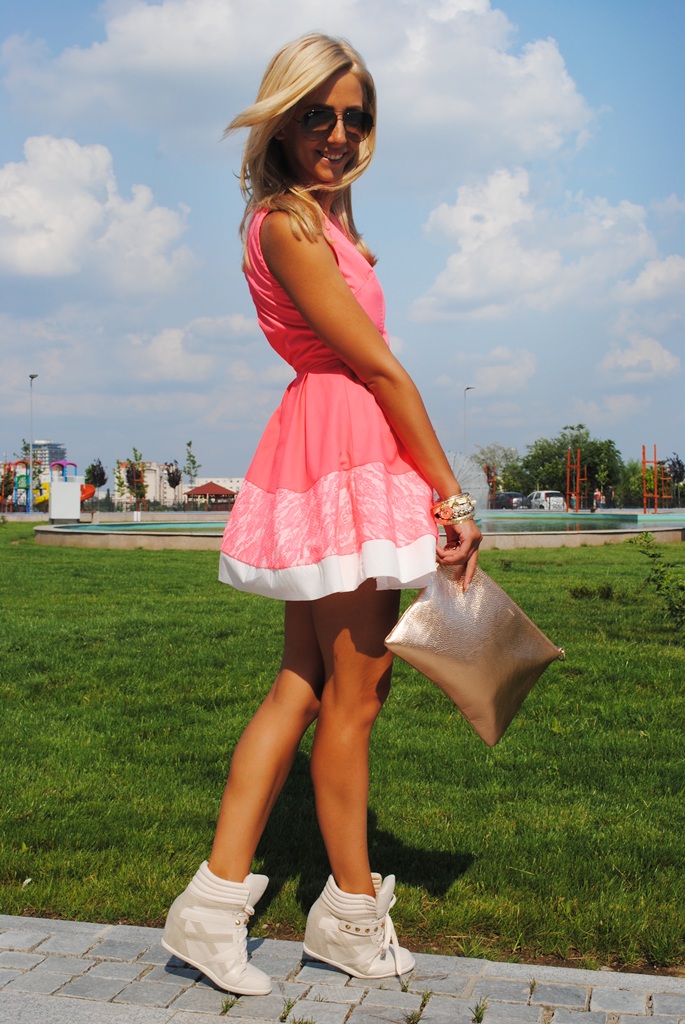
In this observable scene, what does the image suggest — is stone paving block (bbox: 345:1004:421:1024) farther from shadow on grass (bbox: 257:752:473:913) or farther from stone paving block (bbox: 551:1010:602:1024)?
shadow on grass (bbox: 257:752:473:913)

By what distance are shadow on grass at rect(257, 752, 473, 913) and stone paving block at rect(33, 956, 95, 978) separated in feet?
2.37

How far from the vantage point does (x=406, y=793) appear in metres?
3.87

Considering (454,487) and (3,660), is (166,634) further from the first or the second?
(454,487)

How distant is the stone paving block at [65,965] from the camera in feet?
7.42

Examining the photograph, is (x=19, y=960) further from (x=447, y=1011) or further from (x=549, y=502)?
(x=549, y=502)

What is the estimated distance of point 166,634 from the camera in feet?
23.7

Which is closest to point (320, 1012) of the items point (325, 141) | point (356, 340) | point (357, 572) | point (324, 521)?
point (357, 572)

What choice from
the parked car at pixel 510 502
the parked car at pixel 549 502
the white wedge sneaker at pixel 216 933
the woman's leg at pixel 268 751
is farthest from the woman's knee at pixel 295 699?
the parked car at pixel 510 502

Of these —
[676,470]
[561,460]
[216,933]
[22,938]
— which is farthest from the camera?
[561,460]

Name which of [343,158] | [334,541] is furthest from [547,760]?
[343,158]

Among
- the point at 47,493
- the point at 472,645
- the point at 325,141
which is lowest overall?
the point at 472,645

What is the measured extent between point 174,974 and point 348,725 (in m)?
0.69

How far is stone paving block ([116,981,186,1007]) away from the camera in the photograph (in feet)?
6.99

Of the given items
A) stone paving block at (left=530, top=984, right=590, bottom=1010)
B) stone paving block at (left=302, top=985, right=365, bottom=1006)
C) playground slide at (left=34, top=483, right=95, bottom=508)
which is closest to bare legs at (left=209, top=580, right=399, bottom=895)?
stone paving block at (left=302, top=985, right=365, bottom=1006)
